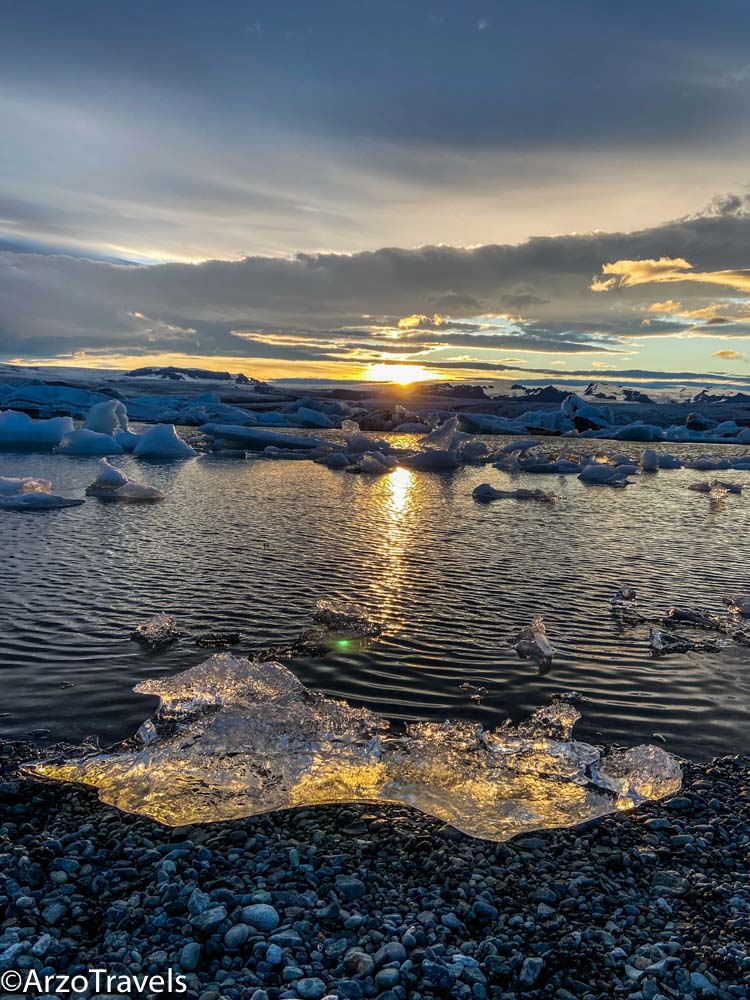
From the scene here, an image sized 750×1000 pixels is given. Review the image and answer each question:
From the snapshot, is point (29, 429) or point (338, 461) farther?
point (29, 429)

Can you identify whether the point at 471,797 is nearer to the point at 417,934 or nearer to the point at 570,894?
the point at 570,894

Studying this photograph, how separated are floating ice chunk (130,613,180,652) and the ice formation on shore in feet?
6.86

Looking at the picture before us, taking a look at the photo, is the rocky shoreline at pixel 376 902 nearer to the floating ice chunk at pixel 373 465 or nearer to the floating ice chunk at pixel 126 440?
the floating ice chunk at pixel 373 465

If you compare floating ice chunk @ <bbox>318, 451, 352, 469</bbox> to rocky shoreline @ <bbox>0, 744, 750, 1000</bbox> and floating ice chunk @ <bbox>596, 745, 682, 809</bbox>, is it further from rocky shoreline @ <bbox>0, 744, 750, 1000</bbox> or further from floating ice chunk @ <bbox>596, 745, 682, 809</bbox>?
rocky shoreline @ <bbox>0, 744, 750, 1000</bbox>

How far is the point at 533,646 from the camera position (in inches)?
409

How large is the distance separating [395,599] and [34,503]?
14452 mm

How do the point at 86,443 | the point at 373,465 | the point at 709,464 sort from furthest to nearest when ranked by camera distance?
the point at 709,464, the point at 86,443, the point at 373,465

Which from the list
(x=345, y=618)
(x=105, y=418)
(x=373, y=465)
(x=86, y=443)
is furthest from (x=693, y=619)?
(x=105, y=418)

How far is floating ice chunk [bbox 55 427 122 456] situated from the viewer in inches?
1549

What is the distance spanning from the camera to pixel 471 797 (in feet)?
21.6

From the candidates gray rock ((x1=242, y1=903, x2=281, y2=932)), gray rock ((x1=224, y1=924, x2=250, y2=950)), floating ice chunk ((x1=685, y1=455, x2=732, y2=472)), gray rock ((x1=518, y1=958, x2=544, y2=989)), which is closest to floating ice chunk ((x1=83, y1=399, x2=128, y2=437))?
floating ice chunk ((x1=685, y1=455, x2=732, y2=472))

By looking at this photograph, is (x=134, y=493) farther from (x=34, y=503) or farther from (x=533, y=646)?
(x=533, y=646)

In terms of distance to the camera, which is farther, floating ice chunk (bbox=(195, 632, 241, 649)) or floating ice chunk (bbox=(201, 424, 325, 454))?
floating ice chunk (bbox=(201, 424, 325, 454))

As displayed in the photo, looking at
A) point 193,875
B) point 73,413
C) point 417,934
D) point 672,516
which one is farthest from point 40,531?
point 73,413
